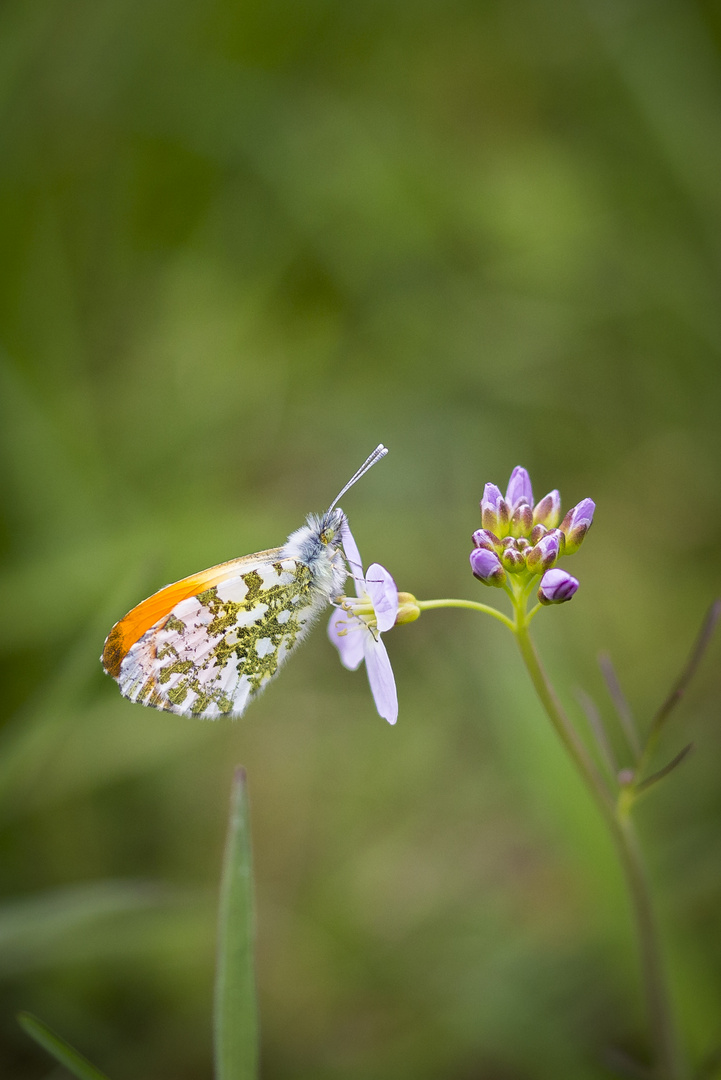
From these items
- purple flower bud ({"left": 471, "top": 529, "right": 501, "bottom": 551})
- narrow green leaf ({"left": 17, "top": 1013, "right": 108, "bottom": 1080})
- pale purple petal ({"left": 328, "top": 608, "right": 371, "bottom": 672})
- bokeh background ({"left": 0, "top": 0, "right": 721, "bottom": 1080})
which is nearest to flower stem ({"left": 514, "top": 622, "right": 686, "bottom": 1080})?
purple flower bud ({"left": 471, "top": 529, "right": 501, "bottom": 551})

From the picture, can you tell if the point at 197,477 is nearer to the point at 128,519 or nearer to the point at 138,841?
the point at 128,519

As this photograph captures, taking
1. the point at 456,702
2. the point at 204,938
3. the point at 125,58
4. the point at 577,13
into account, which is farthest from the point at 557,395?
the point at 204,938

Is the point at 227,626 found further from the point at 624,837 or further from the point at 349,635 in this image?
the point at 624,837

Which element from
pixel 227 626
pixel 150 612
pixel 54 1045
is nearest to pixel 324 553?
pixel 227 626

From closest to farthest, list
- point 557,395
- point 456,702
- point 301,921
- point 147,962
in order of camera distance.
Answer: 1. point 147,962
2. point 301,921
3. point 456,702
4. point 557,395

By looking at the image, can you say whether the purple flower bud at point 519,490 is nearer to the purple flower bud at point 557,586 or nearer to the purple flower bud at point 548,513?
the purple flower bud at point 548,513

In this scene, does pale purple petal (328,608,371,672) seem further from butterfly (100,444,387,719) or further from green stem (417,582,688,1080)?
green stem (417,582,688,1080)

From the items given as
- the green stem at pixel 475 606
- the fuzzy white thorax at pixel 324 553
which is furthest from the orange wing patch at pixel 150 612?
the green stem at pixel 475 606
